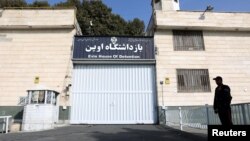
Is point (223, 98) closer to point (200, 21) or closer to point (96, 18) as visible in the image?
point (200, 21)

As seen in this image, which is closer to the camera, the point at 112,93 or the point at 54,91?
the point at 54,91

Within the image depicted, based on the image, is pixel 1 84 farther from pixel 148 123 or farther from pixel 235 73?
pixel 235 73

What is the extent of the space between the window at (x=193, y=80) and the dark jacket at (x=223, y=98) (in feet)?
27.6

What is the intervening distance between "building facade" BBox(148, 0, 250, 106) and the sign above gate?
0.81m

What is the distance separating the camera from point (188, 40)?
15477 mm

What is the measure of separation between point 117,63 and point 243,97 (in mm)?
7830

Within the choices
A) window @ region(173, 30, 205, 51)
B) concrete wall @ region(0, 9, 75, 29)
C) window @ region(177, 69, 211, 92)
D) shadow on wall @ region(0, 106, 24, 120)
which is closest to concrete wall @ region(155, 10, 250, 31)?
window @ region(173, 30, 205, 51)

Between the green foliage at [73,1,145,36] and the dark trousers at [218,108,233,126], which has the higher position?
the green foliage at [73,1,145,36]

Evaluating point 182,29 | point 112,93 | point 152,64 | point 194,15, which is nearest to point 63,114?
point 112,93

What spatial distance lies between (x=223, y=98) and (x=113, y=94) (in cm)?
900

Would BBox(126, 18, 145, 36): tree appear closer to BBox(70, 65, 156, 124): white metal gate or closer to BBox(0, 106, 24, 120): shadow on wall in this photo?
BBox(70, 65, 156, 124): white metal gate

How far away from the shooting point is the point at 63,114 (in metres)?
13.5

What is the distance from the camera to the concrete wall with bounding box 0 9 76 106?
1382 centimetres

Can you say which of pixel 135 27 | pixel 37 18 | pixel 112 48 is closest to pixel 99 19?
pixel 135 27
